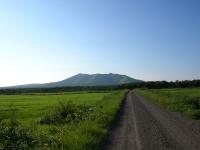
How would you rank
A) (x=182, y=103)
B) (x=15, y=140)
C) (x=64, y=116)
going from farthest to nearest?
(x=182, y=103), (x=64, y=116), (x=15, y=140)

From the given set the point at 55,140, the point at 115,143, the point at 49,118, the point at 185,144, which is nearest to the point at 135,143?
the point at 115,143

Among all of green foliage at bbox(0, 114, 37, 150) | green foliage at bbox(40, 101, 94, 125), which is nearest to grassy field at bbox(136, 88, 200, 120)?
green foliage at bbox(40, 101, 94, 125)

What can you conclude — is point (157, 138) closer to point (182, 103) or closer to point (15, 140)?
point (15, 140)

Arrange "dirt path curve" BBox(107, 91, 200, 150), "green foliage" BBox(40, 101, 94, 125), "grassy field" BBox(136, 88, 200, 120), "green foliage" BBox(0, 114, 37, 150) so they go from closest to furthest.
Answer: "green foliage" BBox(0, 114, 37, 150) → "dirt path curve" BBox(107, 91, 200, 150) → "green foliage" BBox(40, 101, 94, 125) → "grassy field" BBox(136, 88, 200, 120)

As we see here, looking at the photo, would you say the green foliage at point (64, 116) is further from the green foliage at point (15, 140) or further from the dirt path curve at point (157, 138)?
the green foliage at point (15, 140)

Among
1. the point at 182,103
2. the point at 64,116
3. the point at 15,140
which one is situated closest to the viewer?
the point at 15,140

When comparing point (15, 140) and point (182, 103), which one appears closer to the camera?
point (15, 140)

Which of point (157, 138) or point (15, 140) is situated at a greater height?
point (15, 140)

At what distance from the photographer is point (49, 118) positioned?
3011cm

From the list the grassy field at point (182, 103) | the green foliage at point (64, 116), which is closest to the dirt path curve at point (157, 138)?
the green foliage at point (64, 116)

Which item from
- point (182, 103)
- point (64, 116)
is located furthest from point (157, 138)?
point (182, 103)

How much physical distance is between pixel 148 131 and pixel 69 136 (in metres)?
5.78

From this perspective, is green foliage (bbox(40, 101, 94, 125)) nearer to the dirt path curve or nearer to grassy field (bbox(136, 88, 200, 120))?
the dirt path curve

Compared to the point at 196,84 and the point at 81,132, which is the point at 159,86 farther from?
the point at 81,132
